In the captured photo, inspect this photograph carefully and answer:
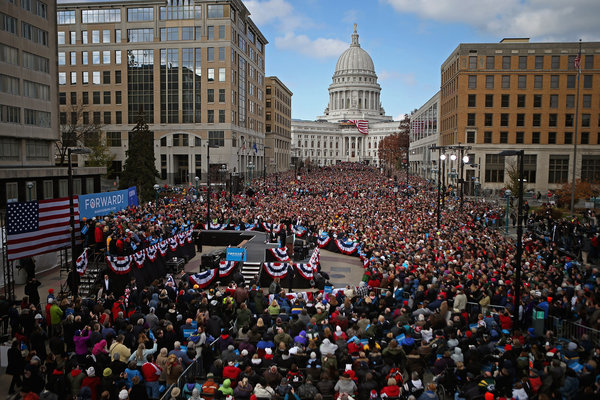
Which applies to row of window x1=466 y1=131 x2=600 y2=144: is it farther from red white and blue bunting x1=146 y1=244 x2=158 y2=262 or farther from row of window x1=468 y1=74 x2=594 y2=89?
red white and blue bunting x1=146 y1=244 x2=158 y2=262

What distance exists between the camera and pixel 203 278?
21078 mm

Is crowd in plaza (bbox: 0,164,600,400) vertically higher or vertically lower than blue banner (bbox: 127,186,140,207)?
lower

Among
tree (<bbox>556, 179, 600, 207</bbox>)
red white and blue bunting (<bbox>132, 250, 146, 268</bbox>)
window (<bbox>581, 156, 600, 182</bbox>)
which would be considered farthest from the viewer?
window (<bbox>581, 156, 600, 182</bbox>)

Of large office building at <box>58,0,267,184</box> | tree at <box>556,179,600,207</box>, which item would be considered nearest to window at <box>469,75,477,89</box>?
tree at <box>556,179,600,207</box>

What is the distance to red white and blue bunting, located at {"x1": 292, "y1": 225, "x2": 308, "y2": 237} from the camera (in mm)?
31875

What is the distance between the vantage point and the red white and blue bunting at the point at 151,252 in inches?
839

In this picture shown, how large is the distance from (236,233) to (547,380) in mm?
23537

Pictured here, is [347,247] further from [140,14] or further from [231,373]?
[140,14]

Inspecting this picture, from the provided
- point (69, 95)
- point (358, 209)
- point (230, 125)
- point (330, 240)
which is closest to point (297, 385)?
point (330, 240)

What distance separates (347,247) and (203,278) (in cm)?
1117

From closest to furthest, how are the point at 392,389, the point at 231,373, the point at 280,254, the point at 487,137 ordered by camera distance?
the point at 392,389
the point at 231,373
the point at 280,254
the point at 487,137

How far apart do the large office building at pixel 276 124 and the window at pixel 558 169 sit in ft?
182

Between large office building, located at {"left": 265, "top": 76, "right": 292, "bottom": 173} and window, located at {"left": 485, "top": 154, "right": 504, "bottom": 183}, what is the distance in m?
48.3

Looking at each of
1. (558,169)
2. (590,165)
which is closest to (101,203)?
(558,169)
